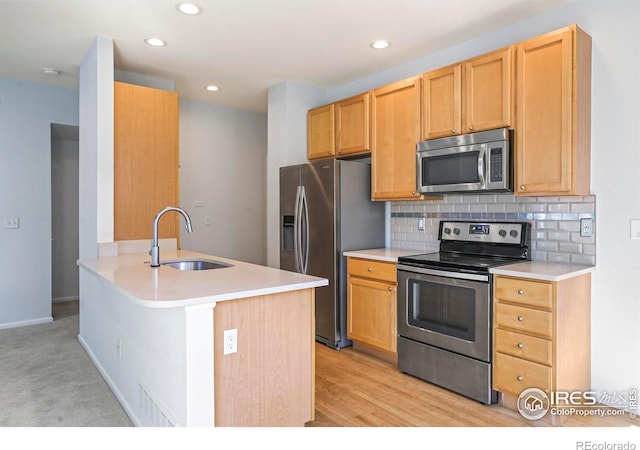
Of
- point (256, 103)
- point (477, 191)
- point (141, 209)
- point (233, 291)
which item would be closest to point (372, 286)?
point (477, 191)

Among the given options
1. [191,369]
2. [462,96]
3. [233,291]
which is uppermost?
[462,96]

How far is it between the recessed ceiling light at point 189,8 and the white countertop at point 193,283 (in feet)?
5.56

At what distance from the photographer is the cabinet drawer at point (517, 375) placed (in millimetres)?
2350

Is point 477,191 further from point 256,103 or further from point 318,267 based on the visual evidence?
point 256,103

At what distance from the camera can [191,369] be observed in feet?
5.75

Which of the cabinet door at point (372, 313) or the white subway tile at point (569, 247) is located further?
the cabinet door at point (372, 313)

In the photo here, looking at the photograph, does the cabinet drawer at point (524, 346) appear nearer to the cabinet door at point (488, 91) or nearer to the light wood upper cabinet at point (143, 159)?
the cabinet door at point (488, 91)

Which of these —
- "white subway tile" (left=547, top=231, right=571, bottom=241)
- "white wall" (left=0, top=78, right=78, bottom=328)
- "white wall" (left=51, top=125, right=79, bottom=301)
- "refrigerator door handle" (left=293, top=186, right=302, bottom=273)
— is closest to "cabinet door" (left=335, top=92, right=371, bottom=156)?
"refrigerator door handle" (left=293, top=186, right=302, bottom=273)

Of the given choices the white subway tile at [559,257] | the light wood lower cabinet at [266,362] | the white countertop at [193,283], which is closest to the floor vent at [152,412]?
the light wood lower cabinet at [266,362]

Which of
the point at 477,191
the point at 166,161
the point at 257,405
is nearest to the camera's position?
the point at 257,405

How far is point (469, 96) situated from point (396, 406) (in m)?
2.16

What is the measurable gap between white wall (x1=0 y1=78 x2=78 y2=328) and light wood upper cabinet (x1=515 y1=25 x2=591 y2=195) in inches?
176

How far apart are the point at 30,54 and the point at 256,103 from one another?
236 cm

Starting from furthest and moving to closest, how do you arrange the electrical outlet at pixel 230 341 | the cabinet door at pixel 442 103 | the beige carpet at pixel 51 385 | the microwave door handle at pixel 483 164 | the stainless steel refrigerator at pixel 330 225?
the stainless steel refrigerator at pixel 330 225 → the cabinet door at pixel 442 103 → the microwave door handle at pixel 483 164 → the beige carpet at pixel 51 385 → the electrical outlet at pixel 230 341
